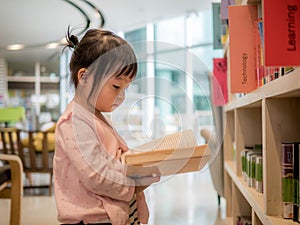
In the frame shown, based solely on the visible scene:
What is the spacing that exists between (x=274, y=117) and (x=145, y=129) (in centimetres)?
39

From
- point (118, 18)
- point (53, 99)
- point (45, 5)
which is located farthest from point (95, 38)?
point (53, 99)

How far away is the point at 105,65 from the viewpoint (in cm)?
106

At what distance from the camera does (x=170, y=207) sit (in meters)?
3.12

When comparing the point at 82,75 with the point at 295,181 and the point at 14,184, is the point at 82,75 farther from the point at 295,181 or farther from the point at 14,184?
the point at 14,184

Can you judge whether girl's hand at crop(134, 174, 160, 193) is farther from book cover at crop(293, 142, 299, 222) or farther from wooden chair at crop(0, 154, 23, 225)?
wooden chair at crop(0, 154, 23, 225)

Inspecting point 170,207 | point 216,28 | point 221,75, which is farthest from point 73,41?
point 170,207

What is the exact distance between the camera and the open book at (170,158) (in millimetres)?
979

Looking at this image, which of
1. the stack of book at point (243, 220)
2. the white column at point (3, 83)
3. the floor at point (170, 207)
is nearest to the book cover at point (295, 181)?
the stack of book at point (243, 220)

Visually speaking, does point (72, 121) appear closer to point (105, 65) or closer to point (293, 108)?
point (105, 65)

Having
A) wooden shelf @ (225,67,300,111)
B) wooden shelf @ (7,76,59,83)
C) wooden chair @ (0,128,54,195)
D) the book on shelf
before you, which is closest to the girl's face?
wooden shelf @ (225,67,300,111)

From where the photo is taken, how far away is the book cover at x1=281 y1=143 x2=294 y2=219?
1088 mm

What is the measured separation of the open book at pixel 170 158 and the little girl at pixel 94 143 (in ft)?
0.12

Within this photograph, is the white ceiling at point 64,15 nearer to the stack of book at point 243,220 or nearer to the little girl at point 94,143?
the stack of book at point 243,220

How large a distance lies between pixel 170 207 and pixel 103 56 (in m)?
2.26
